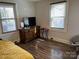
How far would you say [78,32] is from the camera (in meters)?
3.45

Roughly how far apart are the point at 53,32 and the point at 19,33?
6.13ft

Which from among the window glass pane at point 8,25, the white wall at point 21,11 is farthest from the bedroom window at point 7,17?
the white wall at point 21,11

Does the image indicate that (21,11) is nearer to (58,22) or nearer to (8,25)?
(8,25)

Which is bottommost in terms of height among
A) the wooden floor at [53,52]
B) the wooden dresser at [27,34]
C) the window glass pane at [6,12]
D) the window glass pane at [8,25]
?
the wooden floor at [53,52]

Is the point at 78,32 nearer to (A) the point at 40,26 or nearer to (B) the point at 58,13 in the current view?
(B) the point at 58,13

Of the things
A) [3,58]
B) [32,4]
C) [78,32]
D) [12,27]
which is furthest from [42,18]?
[3,58]

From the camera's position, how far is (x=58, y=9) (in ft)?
13.6

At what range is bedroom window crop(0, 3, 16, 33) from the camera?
3757 millimetres

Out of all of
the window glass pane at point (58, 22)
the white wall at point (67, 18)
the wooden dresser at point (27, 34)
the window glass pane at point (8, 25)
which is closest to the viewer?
the white wall at point (67, 18)

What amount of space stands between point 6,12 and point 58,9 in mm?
2580

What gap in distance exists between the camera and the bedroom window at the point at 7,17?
376 centimetres

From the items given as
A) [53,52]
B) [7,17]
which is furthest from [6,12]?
[53,52]

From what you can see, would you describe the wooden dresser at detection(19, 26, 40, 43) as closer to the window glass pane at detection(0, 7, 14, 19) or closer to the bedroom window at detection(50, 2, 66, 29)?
the window glass pane at detection(0, 7, 14, 19)

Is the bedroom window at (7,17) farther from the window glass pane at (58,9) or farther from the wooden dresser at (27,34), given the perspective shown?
the window glass pane at (58,9)
